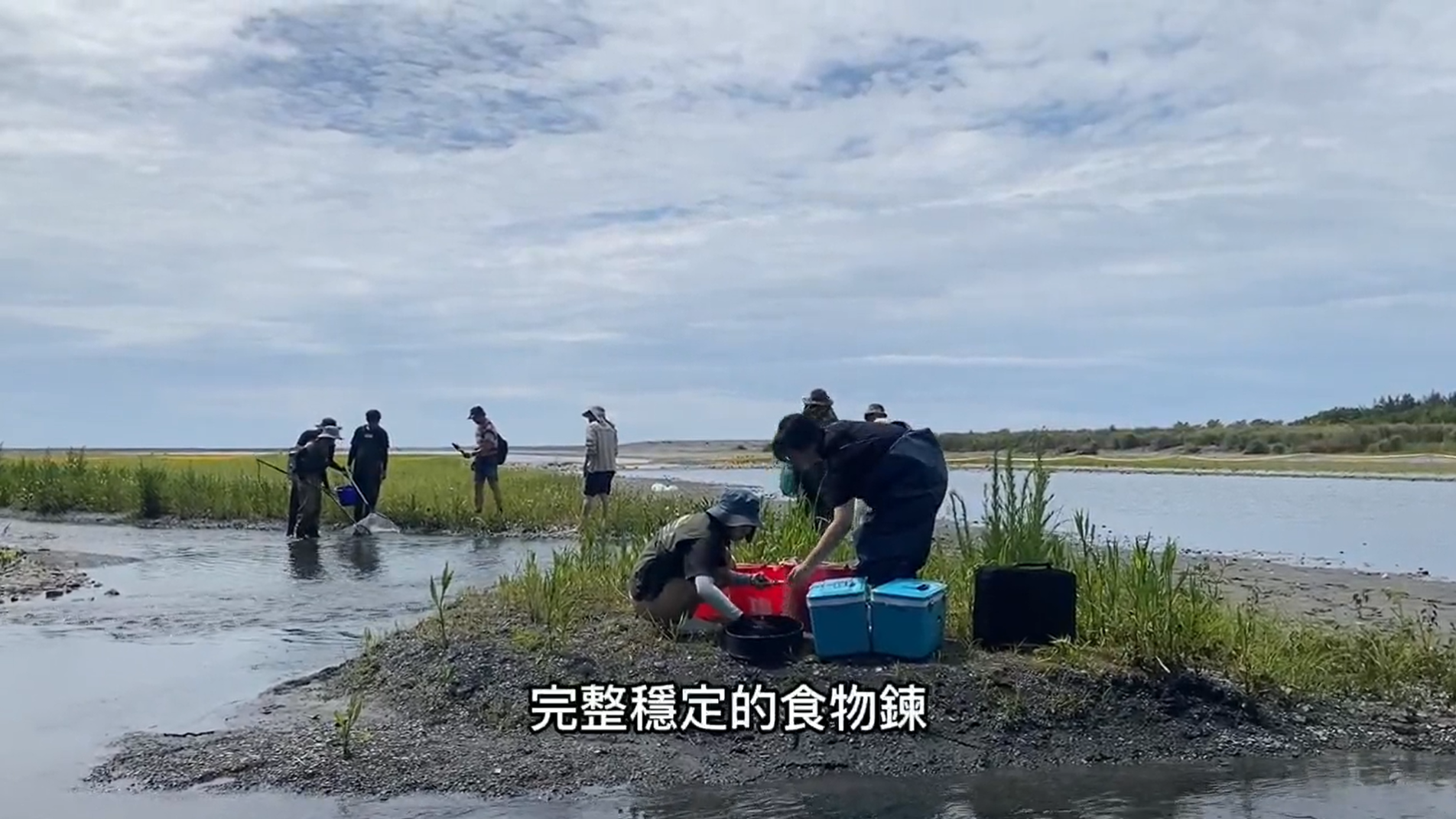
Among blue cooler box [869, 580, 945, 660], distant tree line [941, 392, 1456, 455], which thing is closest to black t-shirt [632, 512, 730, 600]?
blue cooler box [869, 580, 945, 660]

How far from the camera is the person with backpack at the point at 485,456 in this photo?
21.1 metres

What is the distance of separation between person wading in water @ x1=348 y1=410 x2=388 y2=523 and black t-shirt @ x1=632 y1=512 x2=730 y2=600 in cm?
1203

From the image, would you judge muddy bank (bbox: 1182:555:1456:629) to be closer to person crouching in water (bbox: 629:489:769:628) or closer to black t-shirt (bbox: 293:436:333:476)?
person crouching in water (bbox: 629:489:769:628)

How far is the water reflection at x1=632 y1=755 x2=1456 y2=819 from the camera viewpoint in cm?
683

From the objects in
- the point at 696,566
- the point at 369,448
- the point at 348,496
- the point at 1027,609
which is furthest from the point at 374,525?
the point at 1027,609

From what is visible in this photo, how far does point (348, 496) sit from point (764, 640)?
1416 cm

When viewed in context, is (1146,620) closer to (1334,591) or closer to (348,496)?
(1334,591)

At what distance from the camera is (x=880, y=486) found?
8875 mm

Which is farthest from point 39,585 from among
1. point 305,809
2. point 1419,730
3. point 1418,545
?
point 1418,545

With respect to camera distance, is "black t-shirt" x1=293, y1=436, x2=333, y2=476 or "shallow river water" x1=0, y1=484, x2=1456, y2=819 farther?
"black t-shirt" x1=293, y1=436, x2=333, y2=476

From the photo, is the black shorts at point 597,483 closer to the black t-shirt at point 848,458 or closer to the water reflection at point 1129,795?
the black t-shirt at point 848,458

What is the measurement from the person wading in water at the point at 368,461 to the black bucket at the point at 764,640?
42.4ft

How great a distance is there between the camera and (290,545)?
19609 millimetres

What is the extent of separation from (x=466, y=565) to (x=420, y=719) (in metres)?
8.89
